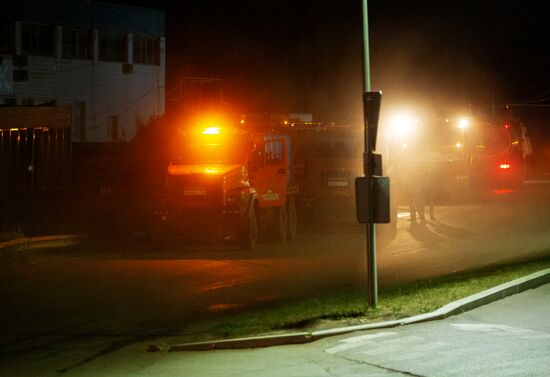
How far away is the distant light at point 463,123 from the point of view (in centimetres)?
4000

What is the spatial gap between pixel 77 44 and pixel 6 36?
418 centimetres

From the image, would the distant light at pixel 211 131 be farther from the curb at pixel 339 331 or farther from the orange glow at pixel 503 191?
the orange glow at pixel 503 191

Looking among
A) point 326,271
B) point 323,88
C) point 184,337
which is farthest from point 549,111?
point 184,337

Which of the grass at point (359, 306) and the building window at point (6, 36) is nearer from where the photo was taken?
the grass at point (359, 306)

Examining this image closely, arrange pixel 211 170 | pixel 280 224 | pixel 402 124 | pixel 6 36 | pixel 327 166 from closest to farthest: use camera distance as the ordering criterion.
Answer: pixel 211 170
pixel 280 224
pixel 327 166
pixel 402 124
pixel 6 36

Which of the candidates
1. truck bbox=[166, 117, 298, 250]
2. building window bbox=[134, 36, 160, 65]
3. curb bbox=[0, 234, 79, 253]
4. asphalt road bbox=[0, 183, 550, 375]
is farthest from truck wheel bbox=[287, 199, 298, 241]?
building window bbox=[134, 36, 160, 65]

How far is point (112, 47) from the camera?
4912 cm

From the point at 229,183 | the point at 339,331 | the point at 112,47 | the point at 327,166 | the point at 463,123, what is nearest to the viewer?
the point at 339,331

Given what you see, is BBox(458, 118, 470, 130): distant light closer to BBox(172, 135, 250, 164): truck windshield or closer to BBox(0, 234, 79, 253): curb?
BBox(172, 135, 250, 164): truck windshield

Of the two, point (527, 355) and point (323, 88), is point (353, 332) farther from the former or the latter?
point (323, 88)

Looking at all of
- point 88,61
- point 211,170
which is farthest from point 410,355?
point 88,61

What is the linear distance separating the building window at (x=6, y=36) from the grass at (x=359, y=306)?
33349mm

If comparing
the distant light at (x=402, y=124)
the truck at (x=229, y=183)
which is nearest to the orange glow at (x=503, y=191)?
the distant light at (x=402, y=124)

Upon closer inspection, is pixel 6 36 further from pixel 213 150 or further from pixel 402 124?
pixel 213 150
